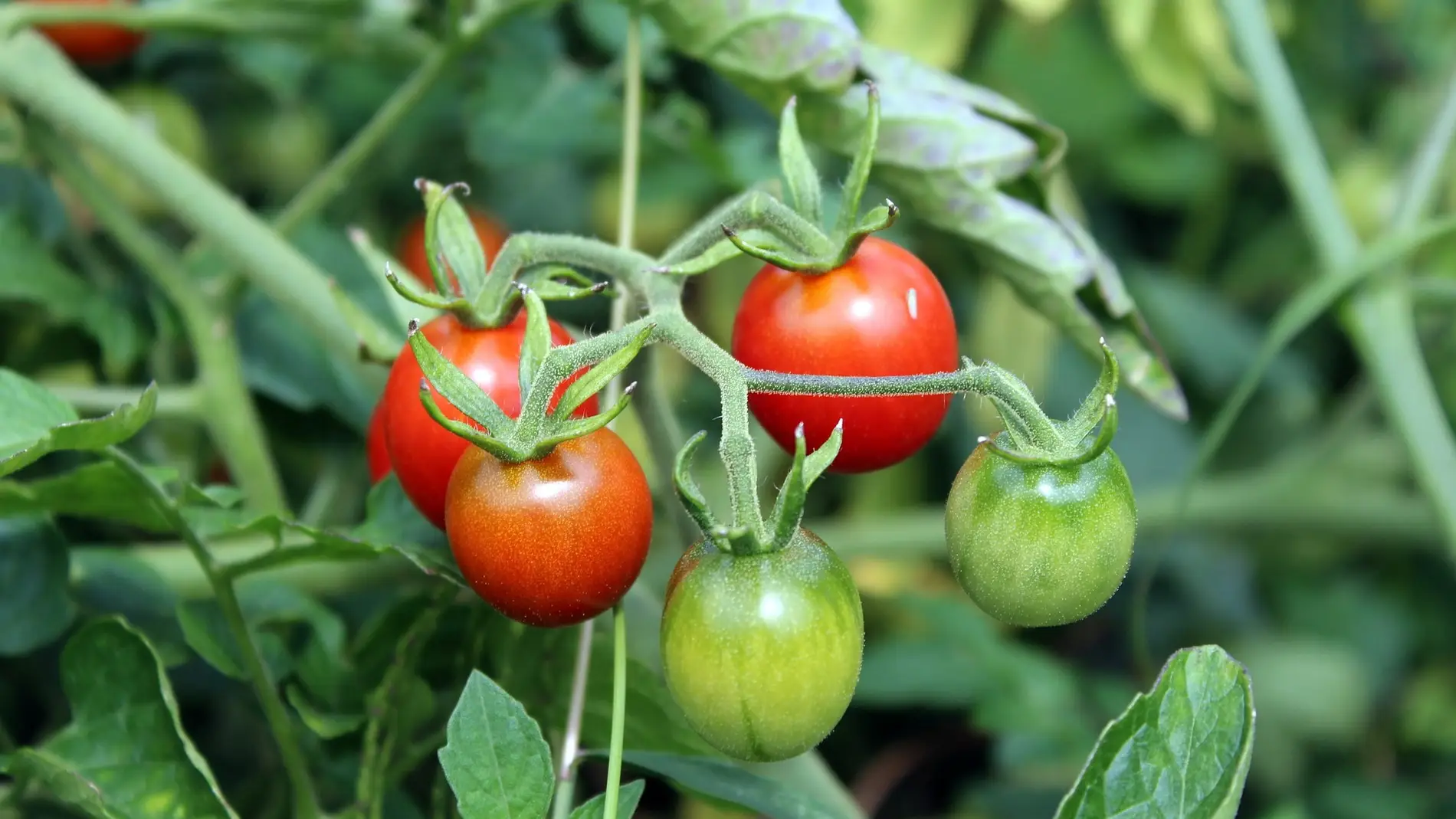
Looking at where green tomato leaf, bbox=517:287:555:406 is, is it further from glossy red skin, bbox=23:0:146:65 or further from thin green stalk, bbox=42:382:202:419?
glossy red skin, bbox=23:0:146:65

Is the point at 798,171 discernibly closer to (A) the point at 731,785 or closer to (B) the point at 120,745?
(A) the point at 731,785

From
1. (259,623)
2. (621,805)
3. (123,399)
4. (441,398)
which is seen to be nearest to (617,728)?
(621,805)

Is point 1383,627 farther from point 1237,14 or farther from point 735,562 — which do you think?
point 735,562

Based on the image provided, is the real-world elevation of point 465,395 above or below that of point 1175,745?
above

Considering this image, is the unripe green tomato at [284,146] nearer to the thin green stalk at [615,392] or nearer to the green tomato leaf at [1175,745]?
the thin green stalk at [615,392]

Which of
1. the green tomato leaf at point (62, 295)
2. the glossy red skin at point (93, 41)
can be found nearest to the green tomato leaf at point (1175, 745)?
the green tomato leaf at point (62, 295)

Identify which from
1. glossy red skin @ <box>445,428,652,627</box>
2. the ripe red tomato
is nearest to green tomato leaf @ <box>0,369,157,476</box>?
glossy red skin @ <box>445,428,652,627</box>
